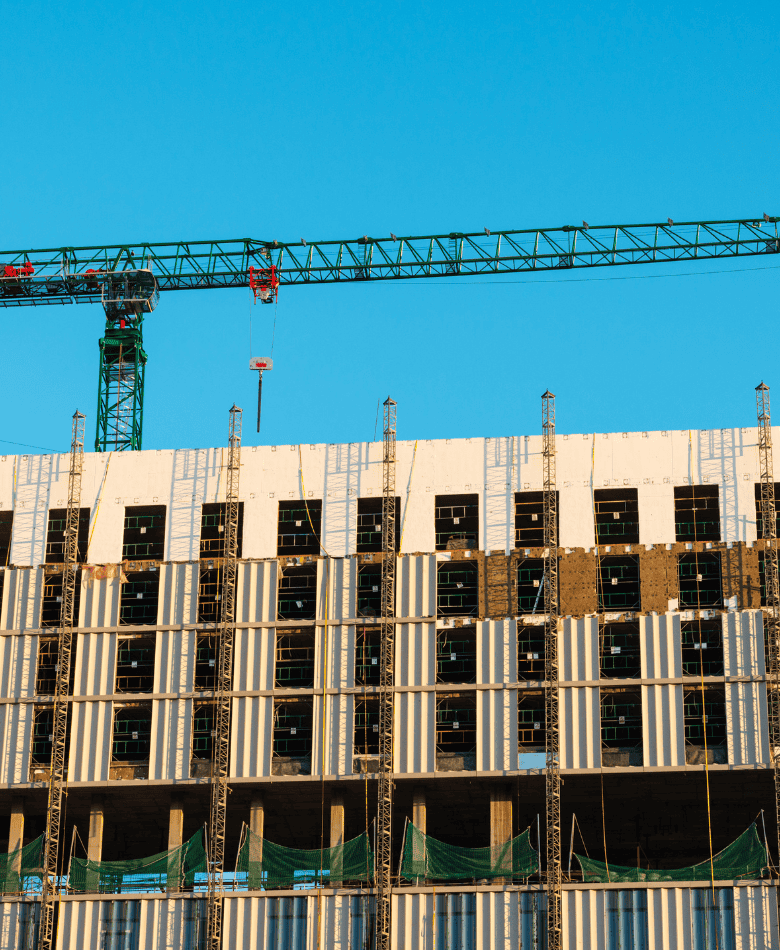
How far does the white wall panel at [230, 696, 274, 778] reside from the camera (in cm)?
10162

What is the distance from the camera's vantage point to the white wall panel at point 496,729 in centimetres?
9962

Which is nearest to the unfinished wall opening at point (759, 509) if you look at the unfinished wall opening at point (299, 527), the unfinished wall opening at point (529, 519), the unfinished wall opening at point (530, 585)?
the unfinished wall opening at point (529, 519)

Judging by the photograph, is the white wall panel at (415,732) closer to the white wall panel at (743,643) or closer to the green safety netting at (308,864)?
the green safety netting at (308,864)

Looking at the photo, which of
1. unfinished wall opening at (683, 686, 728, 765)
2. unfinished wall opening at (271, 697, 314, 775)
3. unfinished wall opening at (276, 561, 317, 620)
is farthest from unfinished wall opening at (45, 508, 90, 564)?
unfinished wall opening at (683, 686, 728, 765)

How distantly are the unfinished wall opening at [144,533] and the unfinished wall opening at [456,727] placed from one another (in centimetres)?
2113

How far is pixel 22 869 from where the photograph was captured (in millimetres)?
100688

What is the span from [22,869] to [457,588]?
32.1 m

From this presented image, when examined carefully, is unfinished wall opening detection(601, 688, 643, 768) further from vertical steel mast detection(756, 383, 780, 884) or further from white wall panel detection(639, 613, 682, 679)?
vertical steel mast detection(756, 383, 780, 884)

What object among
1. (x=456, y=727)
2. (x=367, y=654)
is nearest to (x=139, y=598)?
(x=367, y=654)

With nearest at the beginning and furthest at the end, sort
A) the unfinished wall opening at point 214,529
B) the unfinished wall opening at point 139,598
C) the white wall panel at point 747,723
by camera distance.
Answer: the white wall panel at point 747,723
the unfinished wall opening at point 139,598
the unfinished wall opening at point 214,529

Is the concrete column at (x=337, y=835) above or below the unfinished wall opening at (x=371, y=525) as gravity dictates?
below

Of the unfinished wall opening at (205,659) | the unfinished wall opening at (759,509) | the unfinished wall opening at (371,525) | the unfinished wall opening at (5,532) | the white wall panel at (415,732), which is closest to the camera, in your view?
the white wall panel at (415,732)

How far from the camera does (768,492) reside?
102875 millimetres

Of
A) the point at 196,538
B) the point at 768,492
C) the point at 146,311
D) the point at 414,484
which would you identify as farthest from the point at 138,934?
the point at 146,311
